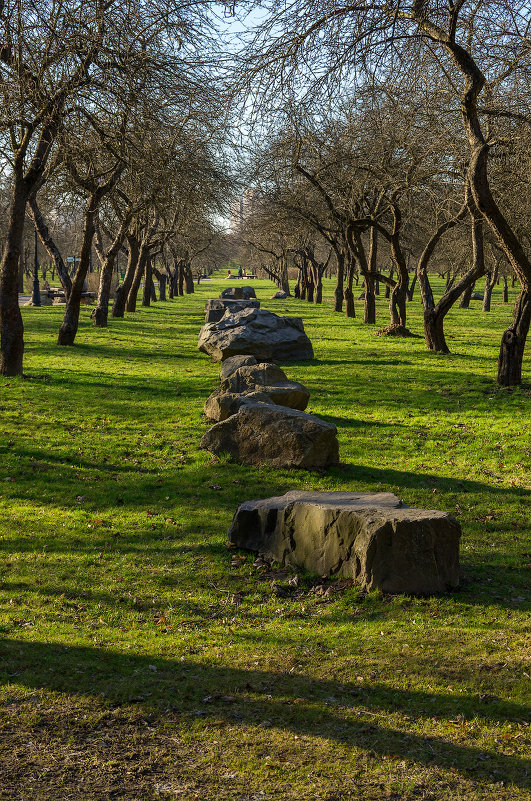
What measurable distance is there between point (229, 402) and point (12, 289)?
6.02 meters

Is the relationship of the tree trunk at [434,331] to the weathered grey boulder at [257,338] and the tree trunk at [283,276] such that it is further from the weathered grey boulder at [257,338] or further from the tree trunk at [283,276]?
the tree trunk at [283,276]

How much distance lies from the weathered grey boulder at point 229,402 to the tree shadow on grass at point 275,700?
690cm

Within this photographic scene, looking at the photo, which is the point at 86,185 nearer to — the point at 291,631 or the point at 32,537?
the point at 32,537

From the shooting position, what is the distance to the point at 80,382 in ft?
57.2

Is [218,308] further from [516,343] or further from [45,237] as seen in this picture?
[516,343]

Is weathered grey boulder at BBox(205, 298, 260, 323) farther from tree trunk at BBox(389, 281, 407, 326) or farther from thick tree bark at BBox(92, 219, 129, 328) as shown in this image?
tree trunk at BBox(389, 281, 407, 326)

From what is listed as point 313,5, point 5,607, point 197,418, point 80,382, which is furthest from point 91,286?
point 5,607

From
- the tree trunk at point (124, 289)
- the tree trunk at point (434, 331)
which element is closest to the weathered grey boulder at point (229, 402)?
the tree trunk at point (434, 331)

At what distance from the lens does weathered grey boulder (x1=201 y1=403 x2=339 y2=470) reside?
10.8m

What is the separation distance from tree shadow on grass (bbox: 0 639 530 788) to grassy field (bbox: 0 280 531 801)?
16 mm

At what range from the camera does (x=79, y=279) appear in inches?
842

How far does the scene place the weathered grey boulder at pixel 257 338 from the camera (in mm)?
20703

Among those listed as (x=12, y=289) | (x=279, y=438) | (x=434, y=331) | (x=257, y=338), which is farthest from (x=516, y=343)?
(x=12, y=289)

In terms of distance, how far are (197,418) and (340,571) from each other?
7.52 meters
